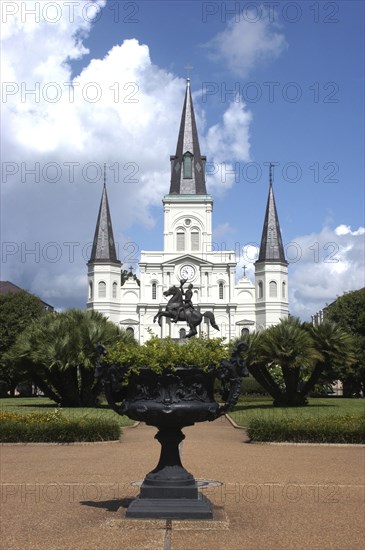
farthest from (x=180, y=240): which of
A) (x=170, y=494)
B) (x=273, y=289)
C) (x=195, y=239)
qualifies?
(x=170, y=494)

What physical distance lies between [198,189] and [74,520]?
8101 centimetres

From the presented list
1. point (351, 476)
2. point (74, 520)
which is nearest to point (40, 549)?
point (74, 520)

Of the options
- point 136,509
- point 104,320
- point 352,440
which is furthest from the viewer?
point 104,320

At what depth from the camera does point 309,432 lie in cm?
1819

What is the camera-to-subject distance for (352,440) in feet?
59.8

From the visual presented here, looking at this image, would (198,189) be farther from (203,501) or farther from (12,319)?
(203,501)

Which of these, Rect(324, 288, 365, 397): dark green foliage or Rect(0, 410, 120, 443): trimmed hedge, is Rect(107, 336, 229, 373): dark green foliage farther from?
Rect(324, 288, 365, 397): dark green foliage

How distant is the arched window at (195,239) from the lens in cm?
8712

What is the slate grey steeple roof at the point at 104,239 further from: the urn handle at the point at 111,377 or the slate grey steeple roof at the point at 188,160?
the urn handle at the point at 111,377

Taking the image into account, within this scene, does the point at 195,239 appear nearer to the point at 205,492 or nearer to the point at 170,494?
the point at 205,492

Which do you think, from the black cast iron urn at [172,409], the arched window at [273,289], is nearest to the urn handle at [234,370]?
the black cast iron urn at [172,409]

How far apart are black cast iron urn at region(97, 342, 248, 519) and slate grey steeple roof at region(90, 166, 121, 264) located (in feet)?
256

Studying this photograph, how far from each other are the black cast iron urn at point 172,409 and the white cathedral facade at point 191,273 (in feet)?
245

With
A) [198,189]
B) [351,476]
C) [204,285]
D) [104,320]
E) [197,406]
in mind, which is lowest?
[351,476]
